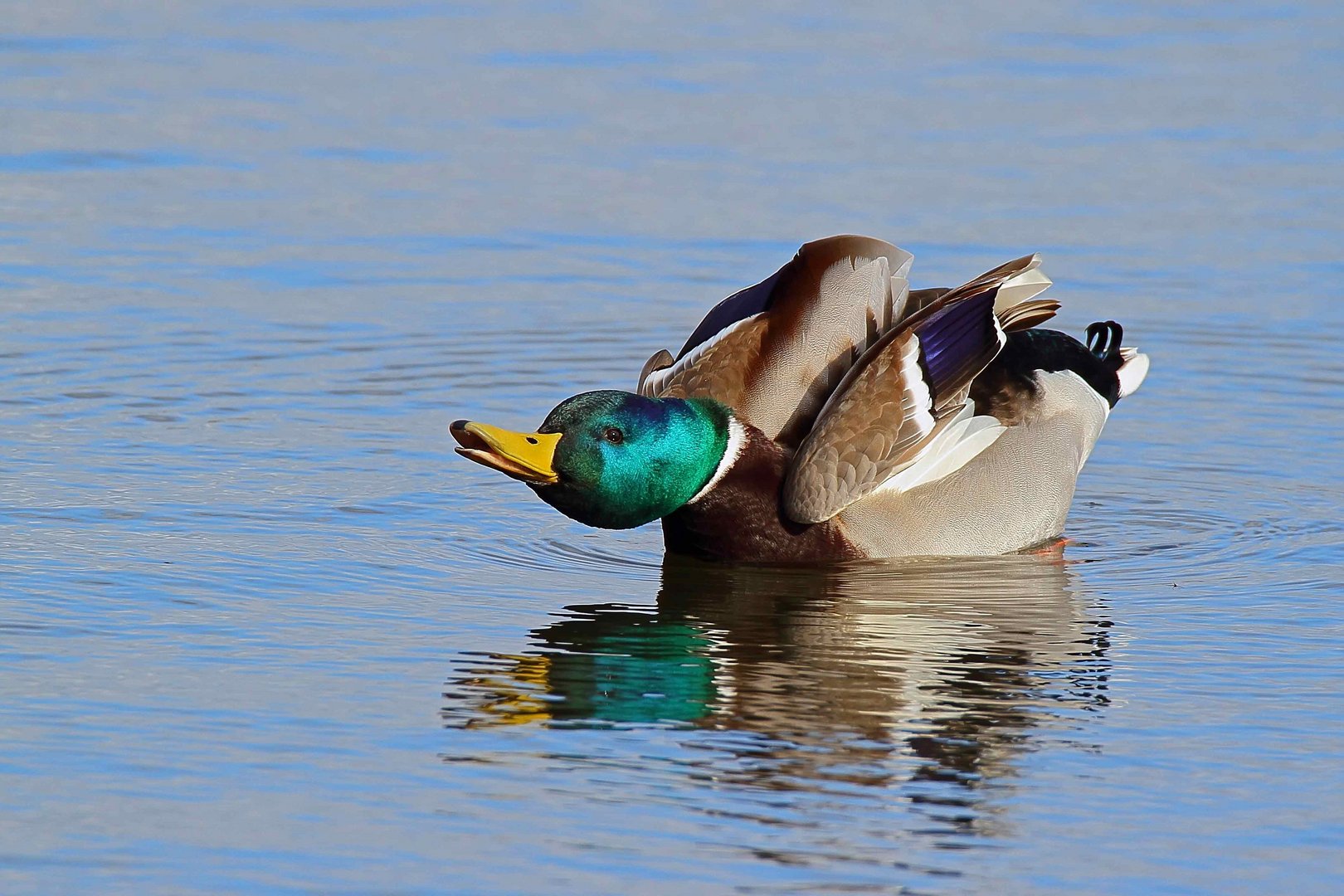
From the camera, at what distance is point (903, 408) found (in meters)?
9.36

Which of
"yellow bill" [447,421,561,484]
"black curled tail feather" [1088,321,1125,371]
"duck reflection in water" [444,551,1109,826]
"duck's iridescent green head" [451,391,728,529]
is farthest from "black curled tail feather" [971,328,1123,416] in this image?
"yellow bill" [447,421,561,484]

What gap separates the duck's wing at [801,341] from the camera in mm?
9727

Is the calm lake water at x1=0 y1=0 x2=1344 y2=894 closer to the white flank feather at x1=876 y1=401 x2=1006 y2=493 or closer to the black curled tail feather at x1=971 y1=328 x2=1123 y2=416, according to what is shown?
the white flank feather at x1=876 y1=401 x2=1006 y2=493

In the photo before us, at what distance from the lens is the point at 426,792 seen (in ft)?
21.9

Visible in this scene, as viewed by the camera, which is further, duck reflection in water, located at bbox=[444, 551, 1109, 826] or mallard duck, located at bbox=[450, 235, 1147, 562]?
mallard duck, located at bbox=[450, 235, 1147, 562]

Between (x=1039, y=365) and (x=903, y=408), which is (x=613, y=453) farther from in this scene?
(x=1039, y=365)

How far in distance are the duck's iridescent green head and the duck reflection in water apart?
404 millimetres

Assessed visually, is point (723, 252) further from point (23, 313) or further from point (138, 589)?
point (138, 589)

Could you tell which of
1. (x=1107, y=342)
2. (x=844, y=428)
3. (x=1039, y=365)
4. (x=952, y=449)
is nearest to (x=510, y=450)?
(x=844, y=428)

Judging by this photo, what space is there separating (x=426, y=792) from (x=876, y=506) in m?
3.37

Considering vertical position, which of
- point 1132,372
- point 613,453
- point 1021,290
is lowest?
point 613,453

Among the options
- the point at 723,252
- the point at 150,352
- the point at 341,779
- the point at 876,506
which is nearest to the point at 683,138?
the point at 723,252

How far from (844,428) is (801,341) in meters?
0.60

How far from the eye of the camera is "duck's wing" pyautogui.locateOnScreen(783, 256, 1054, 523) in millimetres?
9289
